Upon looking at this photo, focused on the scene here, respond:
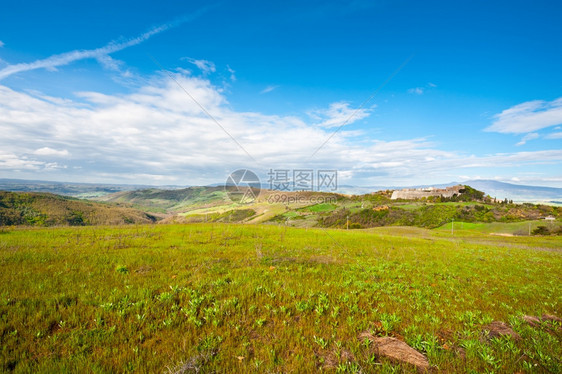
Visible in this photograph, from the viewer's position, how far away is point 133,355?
4660mm

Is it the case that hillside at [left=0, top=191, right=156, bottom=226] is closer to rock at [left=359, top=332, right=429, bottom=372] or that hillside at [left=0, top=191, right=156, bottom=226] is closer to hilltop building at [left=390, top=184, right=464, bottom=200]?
rock at [left=359, top=332, right=429, bottom=372]

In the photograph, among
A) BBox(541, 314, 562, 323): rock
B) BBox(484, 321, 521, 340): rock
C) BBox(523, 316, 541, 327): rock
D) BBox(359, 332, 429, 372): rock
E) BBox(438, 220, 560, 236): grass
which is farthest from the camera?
BBox(438, 220, 560, 236): grass

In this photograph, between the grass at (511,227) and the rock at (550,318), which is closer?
the rock at (550,318)

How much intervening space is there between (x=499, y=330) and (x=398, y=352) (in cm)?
406

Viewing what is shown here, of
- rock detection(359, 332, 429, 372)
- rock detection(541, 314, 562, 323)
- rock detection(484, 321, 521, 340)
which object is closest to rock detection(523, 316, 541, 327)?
rock detection(541, 314, 562, 323)

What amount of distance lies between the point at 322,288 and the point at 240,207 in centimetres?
16602

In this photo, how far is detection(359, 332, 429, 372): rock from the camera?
4.90 meters

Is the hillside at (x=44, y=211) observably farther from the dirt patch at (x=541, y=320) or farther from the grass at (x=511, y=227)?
the grass at (x=511, y=227)

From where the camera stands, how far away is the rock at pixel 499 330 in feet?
20.6

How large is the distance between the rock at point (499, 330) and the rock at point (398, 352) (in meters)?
2.80

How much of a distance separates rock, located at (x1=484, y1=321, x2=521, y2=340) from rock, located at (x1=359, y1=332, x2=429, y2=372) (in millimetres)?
2803

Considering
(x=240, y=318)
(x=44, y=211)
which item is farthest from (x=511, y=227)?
(x=44, y=211)

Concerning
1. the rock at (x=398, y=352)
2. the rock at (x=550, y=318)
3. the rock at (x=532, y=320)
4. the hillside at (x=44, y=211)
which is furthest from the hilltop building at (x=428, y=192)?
the rock at (x=398, y=352)

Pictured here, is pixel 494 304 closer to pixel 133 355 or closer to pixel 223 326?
pixel 223 326
